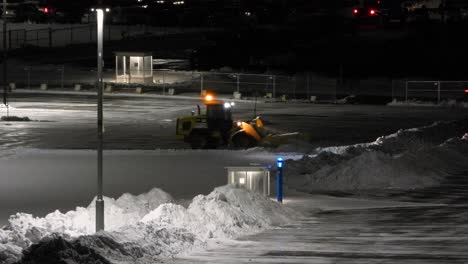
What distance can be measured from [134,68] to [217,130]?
38.4 m

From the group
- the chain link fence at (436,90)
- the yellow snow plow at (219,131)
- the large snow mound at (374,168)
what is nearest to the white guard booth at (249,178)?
the large snow mound at (374,168)

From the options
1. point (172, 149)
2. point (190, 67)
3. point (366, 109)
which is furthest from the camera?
point (190, 67)

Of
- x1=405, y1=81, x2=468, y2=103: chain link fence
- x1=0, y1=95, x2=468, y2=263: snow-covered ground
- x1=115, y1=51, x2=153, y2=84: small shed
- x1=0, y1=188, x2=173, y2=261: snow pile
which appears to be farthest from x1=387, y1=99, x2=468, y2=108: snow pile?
x1=0, y1=188, x2=173, y2=261: snow pile

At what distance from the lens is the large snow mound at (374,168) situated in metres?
28.8

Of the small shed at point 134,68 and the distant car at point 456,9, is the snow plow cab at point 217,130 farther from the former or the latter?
the distant car at point 456,9

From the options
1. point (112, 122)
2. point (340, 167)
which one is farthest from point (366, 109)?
point (340, 167)

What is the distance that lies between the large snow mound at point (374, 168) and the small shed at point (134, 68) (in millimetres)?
42819

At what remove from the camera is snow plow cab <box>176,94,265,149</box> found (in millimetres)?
39375

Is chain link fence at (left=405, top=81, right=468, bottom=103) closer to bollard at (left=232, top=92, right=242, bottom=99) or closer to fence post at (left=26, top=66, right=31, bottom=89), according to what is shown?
bollard at (left=232, top=92, right=242, bottom=99)

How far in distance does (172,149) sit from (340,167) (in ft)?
36.0

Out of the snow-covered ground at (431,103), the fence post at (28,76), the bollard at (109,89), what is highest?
the fence post at (28,76)

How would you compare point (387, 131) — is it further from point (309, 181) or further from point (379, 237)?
point (379, 237)

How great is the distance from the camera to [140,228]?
17078 millimetres

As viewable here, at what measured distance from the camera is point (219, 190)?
21297mm
